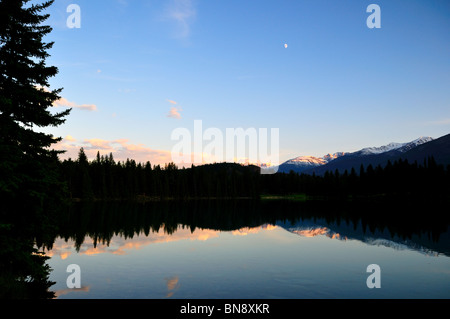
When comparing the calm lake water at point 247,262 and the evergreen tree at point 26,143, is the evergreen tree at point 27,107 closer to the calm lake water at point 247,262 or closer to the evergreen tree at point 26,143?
the evergreen tree at point 26,143

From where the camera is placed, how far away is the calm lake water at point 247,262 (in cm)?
2186

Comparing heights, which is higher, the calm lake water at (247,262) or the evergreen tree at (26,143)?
the evergreen tree at (26,143)

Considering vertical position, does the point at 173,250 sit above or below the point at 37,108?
below

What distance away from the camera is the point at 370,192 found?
635 feet

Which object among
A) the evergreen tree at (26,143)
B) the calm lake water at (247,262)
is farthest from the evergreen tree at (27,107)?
the calm lake water at (247,262)

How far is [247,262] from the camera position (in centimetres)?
3152

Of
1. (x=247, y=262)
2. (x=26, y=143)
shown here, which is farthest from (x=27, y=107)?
(x=247, y=262)

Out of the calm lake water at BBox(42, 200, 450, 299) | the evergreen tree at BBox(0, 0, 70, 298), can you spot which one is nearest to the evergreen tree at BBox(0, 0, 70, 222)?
the evergreen tree at BBox(0, 0, 70, 298)

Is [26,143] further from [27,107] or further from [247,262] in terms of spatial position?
[247,262]

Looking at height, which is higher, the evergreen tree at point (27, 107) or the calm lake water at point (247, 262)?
the evergreen tree at point (27, 107)
